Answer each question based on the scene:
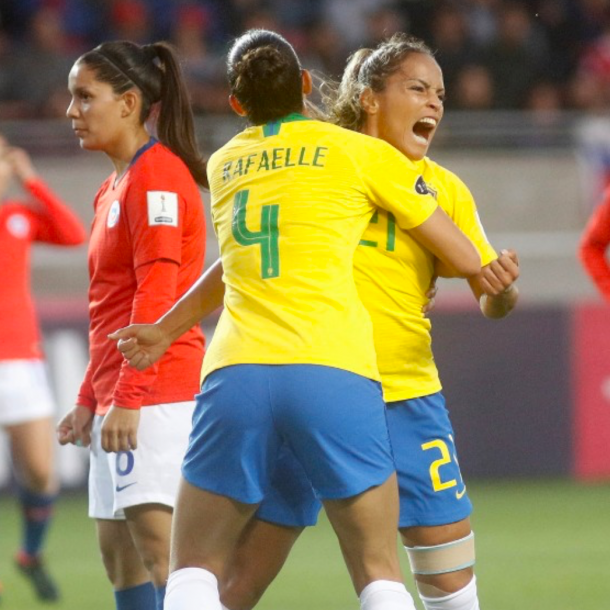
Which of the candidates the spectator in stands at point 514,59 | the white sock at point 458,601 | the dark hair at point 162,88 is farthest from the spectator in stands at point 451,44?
the white sock at point 458,601

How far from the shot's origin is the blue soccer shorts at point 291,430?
3.29 m

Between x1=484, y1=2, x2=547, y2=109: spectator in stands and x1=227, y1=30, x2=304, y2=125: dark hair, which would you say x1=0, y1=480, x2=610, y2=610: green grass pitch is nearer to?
x1=227, y1=30, x2=304, y2=125: dark hair

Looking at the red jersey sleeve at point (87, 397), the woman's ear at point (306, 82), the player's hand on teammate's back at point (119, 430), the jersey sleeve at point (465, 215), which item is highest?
the woman's ear at point (306, 82)

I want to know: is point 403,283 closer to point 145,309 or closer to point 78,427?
point 145,309

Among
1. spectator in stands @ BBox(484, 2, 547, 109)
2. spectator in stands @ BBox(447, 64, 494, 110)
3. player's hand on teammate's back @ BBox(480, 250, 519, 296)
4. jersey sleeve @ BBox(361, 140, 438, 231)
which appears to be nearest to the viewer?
jersey sleeve @ BBox(361, 140, 438, 231)

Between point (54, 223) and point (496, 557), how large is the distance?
→ 111 inches

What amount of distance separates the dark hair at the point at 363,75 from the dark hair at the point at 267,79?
373 mm

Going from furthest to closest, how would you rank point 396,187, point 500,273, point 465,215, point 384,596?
1. point 465,215
2. point 500,273
3. point 396,187
4. point 384,596

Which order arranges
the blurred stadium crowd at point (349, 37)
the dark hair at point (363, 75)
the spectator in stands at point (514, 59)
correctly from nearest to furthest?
the dark hair at point (363, 75) → the blurred stadium crowd at point (349, 37) → the spectator in stands at point (514, 59)

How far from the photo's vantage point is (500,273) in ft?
11.6

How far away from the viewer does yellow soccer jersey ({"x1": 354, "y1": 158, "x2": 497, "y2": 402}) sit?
148 inches

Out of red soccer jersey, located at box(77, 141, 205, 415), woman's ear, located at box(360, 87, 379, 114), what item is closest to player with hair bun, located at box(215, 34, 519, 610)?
woman's ear, located at box(360, 87, 379, 114)

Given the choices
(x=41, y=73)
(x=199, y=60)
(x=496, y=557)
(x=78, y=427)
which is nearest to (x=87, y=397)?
(x=78, y=427)

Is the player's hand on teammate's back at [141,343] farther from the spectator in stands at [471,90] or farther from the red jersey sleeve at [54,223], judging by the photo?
the spectator in stands at [471,90]
